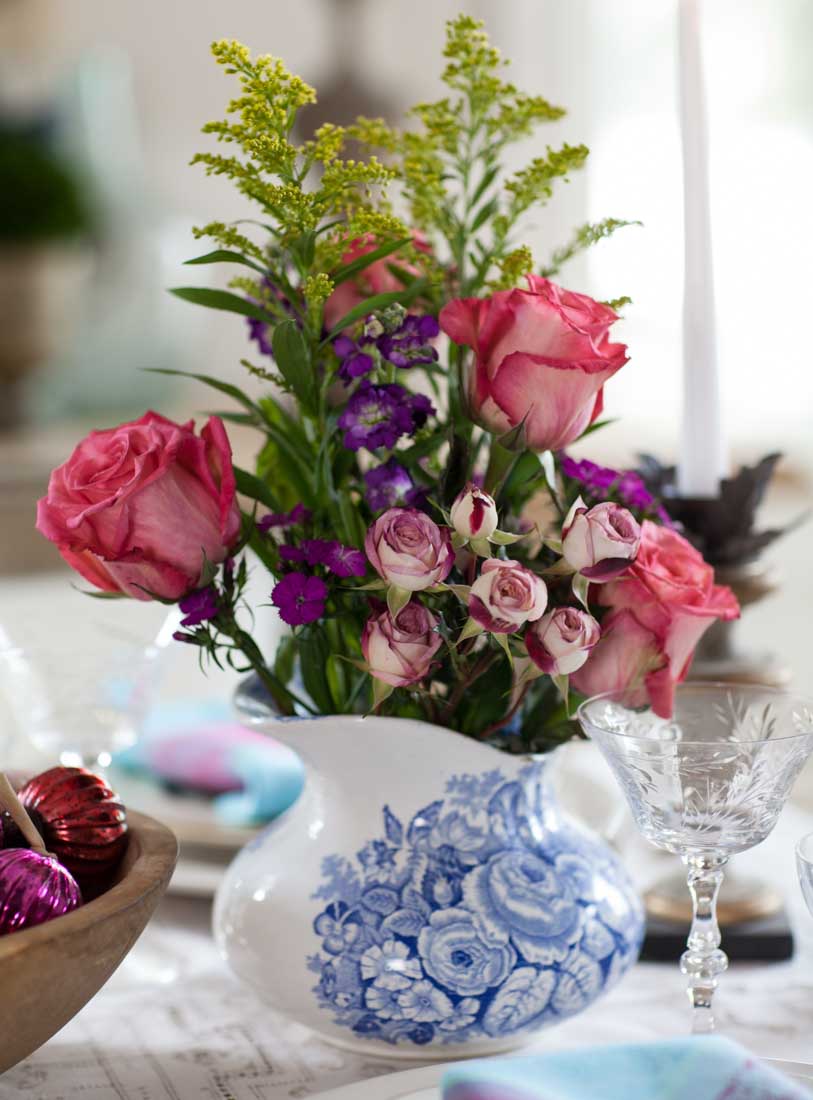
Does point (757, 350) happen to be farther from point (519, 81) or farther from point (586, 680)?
point (586, 680)

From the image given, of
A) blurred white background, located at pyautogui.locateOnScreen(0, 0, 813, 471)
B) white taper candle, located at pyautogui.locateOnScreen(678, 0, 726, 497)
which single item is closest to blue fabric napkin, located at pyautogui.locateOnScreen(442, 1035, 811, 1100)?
white taper candle, located at pyautogui.locateOnScreen(678, 0, 726, 497)

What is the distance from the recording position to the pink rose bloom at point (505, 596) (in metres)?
0.49

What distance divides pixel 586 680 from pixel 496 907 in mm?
105

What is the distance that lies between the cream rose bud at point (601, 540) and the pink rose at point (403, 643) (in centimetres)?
6

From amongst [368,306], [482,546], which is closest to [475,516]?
[482,546]

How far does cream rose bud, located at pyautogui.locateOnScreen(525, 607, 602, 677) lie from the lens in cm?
52

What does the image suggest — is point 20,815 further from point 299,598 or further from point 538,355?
point 538,355

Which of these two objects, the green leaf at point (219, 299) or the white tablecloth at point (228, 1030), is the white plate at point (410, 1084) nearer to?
the white tablecloth at point (228, 1030)

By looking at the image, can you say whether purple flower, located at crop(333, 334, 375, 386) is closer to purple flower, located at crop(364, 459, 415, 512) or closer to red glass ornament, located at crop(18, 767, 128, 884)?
purple flower, located at crop(364, 459, 415, 512)

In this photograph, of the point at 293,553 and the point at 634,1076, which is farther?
the point at 293,553

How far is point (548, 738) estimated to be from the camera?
0.62 m

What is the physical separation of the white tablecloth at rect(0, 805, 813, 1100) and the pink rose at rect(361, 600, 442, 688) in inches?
5.9

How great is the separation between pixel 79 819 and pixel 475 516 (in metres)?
0.22

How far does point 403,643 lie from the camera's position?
0.52 m
